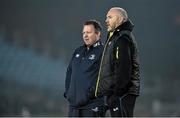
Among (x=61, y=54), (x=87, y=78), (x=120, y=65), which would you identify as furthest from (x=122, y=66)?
(x=61, y=54)

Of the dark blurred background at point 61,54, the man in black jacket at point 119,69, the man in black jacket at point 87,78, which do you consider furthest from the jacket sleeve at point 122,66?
the dark blurred background at point 61,54

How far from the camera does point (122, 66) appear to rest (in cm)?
339

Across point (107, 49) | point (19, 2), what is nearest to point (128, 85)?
point (107, 49)

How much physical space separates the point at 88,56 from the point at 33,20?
4.01 meters

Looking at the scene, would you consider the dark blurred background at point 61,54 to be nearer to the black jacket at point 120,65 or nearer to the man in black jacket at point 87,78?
the man in black jacket at point 87,78

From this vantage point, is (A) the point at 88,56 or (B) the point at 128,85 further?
(A) the point at 88,56

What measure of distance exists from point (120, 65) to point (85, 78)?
48 cm

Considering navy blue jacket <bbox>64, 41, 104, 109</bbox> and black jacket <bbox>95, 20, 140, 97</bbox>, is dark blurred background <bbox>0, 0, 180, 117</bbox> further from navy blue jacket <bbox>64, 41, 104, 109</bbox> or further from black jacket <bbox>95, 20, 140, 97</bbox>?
black jacket <bbox>95, 20, 140, 97</bbox>

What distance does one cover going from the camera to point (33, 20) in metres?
7.73

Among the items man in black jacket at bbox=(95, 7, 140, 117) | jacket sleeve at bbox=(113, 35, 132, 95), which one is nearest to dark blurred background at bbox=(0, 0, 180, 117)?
man in black jacket at bbox=(95, 7, 140, 117)

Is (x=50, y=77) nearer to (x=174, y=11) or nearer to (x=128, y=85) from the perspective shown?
(x=174, y=11)

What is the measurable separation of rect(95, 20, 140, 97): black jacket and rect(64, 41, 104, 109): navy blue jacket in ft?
0.75

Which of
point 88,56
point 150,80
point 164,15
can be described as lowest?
point 150,80

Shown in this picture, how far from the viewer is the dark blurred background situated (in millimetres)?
7586
